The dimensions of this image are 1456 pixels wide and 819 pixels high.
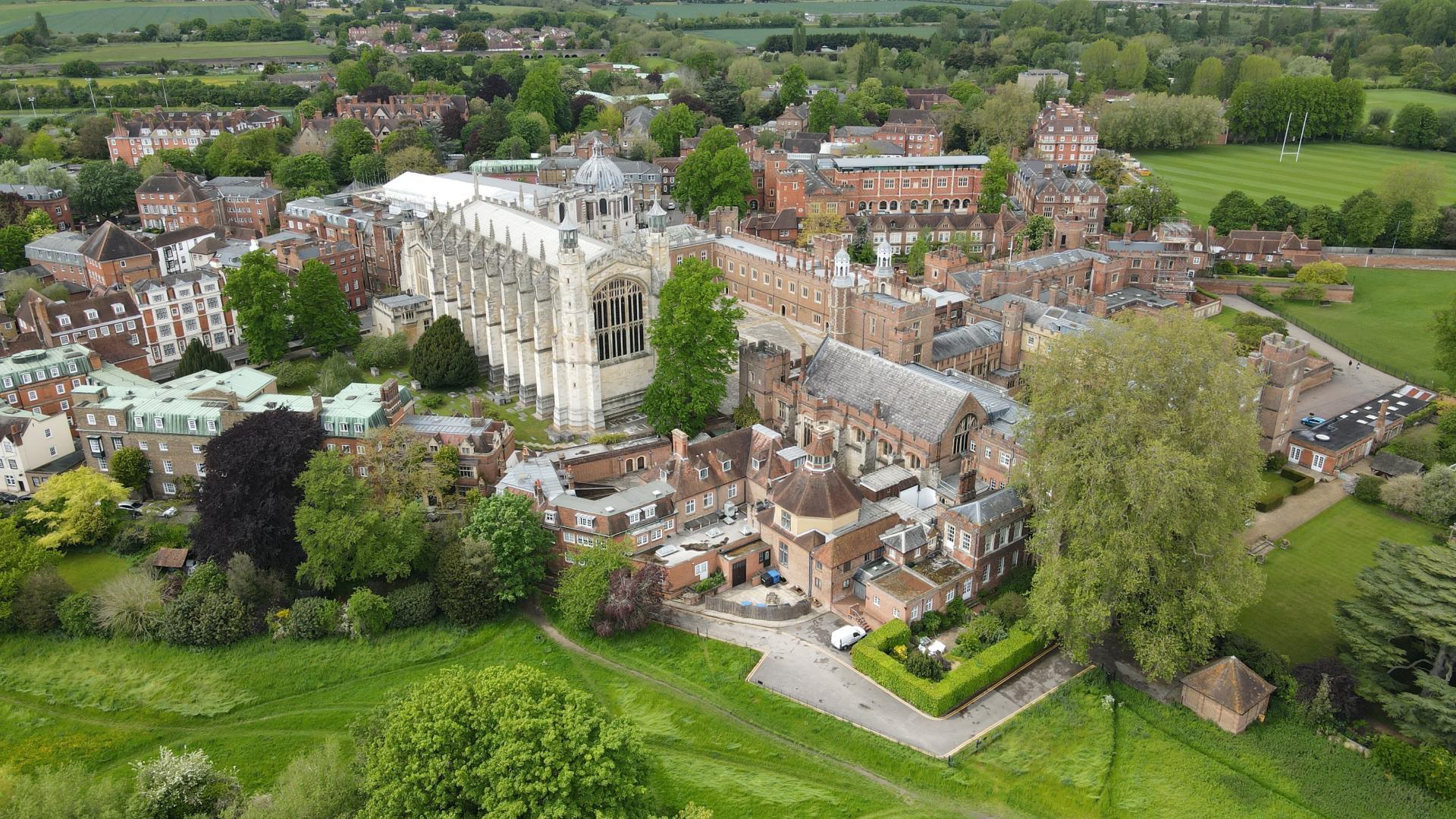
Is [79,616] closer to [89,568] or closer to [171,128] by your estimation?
[89,568]

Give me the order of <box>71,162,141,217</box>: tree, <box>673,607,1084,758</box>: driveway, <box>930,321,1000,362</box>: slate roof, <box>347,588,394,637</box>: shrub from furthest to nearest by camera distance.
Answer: <box>71,162,141,217</box>: tree, <box>930,321,1000,362</box>: slate roof, <box>347,588,394,637</box>: shrub, <box>673,607,1084,758</box>: driveway

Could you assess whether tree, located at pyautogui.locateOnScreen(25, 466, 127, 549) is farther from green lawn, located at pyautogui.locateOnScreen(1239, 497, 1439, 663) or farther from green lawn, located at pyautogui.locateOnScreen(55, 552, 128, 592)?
green lawn, located at pyautogui.locateOnScreen(1239, 497, 1439, 663)

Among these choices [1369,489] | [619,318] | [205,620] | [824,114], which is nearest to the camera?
[205,620]

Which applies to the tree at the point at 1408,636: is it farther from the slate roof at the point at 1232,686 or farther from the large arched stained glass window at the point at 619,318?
the large arched stained glass window at the point at 619,318

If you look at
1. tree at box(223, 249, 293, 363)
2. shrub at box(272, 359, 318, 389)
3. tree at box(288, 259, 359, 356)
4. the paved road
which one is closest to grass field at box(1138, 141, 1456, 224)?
the paved road

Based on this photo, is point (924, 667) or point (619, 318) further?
point (619, 318)

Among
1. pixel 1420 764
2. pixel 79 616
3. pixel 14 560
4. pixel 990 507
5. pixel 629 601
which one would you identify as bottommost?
pixel 79 616

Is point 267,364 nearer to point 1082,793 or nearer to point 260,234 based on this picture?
point 260,234

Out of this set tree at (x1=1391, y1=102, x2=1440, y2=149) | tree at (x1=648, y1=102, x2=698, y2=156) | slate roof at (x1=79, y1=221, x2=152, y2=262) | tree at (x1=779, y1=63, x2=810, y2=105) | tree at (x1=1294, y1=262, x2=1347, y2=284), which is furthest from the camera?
tree at (x1=779, y1=63, x2=810, y2=105)

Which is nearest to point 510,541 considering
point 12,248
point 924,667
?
point 924,667
